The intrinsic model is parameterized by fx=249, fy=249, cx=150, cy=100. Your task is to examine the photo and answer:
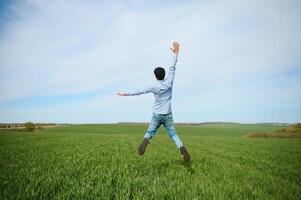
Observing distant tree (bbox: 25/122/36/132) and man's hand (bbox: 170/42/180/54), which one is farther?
distant tree (bbox: 25/122/36/132)

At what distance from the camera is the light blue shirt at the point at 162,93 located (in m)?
7.07

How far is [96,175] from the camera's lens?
5.34m

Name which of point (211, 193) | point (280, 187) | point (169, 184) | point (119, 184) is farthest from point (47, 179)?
point (280, 187)

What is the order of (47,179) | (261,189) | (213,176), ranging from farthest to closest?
1. (213,176)
2. (261,189)
3. (47,179)

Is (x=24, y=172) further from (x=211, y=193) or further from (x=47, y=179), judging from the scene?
(x=211, y=193)

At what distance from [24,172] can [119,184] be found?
230 cm

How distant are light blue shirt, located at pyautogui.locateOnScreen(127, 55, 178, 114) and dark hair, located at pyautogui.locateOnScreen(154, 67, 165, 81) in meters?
0.12

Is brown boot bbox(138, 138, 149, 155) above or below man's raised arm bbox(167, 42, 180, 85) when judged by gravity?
below

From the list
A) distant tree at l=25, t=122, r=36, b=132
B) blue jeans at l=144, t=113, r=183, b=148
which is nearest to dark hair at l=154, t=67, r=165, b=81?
blue jeans at l=144, t=113, r=183, b=148

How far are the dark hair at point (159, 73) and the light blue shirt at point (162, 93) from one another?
0.12 metres

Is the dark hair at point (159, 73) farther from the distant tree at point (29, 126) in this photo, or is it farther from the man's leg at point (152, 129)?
the distant tree at point (29, 126)

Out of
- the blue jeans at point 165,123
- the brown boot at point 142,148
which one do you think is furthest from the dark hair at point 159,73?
the brown boot at point 142,148

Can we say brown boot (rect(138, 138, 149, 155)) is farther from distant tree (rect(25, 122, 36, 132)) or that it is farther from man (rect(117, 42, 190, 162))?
distant tree (rect(25, 122, 36, 132))

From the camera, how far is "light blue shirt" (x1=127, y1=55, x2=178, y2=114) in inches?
278
